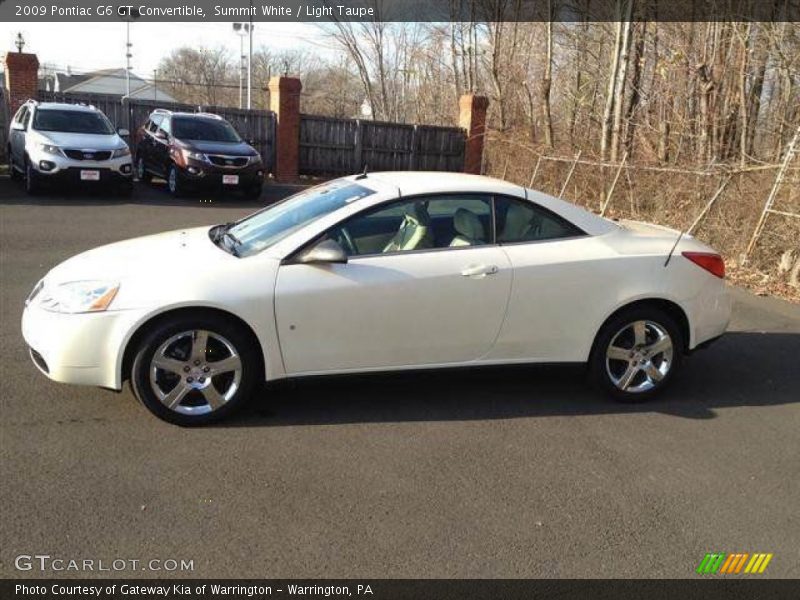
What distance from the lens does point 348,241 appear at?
4.41 meters

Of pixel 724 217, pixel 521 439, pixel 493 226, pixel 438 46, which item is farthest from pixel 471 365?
pixel 438 46

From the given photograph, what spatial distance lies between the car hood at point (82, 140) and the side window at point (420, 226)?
10869mm

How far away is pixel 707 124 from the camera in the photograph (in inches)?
541

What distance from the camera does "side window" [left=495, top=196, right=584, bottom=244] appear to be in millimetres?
4688

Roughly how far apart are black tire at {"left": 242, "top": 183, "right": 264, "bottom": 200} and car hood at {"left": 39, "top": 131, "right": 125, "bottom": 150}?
2.66 metres

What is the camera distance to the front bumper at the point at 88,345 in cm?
398

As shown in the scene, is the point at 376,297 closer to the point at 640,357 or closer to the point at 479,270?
the point at 479,270

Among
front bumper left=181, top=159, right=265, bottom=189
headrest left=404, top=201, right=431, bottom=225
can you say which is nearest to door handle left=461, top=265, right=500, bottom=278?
headrest left=404, top=201, right=431, bottom=225

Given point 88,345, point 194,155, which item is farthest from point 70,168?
point 88,345

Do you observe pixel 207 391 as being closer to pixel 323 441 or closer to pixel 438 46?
pixel 323 441

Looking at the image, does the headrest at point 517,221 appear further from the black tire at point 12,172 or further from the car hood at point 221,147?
the black tire at point 12,172

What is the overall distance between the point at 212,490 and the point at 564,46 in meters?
21.9

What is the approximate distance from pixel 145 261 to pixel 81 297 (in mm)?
430

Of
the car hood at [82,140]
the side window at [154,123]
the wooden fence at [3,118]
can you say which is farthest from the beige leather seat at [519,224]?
the wooden fence at [3,118]
